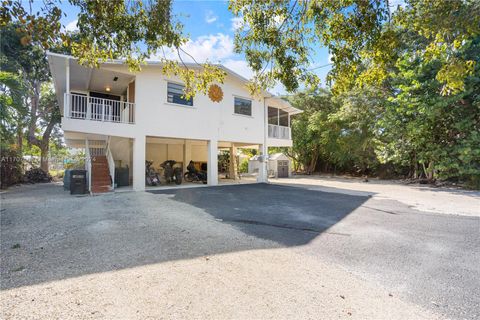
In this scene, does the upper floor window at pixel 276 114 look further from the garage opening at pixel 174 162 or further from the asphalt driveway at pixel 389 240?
the asphalt driveway at pixel 389 240

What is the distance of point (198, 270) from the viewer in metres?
3.22

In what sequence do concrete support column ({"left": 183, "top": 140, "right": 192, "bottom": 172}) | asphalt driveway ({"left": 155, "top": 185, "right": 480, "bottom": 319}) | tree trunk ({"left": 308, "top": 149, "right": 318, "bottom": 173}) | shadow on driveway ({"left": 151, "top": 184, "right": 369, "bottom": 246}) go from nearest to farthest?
asphalt driveway ({"left": 155, "top": 185, "right": 480, "bottom": 319}), shadow on driveway ({"left": 151, "top": 184, "right": 369, "bottom": 246}), concrete support column ({"left": 183, "top": 140, "right": 192, "bottom": 172}), tree trunk ({"left": 308, "top": 149, "right": 318, "bottom": 173})

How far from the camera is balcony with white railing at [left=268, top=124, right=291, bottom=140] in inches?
640

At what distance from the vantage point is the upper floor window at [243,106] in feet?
46.9

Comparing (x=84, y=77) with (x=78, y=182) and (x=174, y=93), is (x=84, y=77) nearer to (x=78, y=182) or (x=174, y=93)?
(x=174, y=93)

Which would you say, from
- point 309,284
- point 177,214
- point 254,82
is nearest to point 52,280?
point 309,284

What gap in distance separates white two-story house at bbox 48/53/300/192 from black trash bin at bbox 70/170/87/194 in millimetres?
346

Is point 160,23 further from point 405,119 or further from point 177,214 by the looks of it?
point 405,119

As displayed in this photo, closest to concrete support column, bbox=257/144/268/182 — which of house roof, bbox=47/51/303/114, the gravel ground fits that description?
house roof, bbox=47/51/303/114

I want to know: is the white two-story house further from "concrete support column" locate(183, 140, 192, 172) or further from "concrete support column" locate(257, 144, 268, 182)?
"concrete support column" locate(183, 140, 192, 172)

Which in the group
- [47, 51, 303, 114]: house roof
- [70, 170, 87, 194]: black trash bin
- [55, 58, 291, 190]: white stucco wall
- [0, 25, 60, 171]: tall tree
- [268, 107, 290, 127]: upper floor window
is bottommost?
[70, 170, 87, 194]: black trash bin

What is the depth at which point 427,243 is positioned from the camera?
439 centimetres

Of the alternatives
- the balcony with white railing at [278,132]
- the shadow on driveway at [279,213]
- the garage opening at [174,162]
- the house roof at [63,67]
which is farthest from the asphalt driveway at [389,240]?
the balcony with white railing at [278,132]

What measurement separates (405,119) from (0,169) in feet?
71.1
